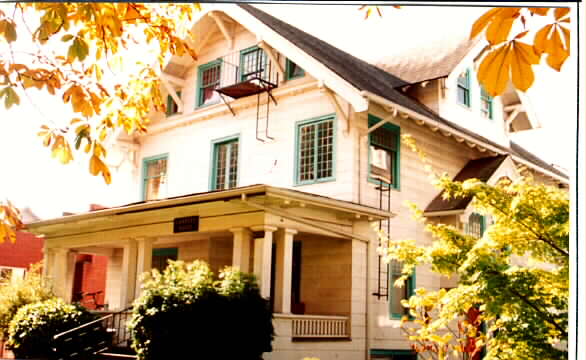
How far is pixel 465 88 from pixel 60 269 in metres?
9.95

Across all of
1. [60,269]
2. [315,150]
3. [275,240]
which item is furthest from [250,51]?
[60,269]

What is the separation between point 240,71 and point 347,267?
5135 millimetres

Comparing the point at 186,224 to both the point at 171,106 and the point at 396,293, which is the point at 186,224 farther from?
the point at 171,106

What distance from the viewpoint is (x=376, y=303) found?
37.8 feet

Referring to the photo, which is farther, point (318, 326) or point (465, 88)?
point (465, 88)

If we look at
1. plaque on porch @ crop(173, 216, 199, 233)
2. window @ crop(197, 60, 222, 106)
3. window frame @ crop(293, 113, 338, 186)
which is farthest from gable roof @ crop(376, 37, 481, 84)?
plaque on porch @ crop(173, 216, 199, 233)

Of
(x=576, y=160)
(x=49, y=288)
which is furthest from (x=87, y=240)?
(x=576, y=160)

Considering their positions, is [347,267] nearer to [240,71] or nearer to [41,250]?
[240,71]

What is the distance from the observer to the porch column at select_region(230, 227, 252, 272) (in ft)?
34.0

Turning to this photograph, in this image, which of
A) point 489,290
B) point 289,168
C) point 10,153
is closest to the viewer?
point 10,153

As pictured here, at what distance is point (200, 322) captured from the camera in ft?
29.1

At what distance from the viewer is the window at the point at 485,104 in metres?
15.5

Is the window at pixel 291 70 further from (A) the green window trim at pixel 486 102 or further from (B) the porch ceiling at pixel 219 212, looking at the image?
(A) the green window trim at pixel 486 102

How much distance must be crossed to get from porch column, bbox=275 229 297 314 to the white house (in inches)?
0.9
